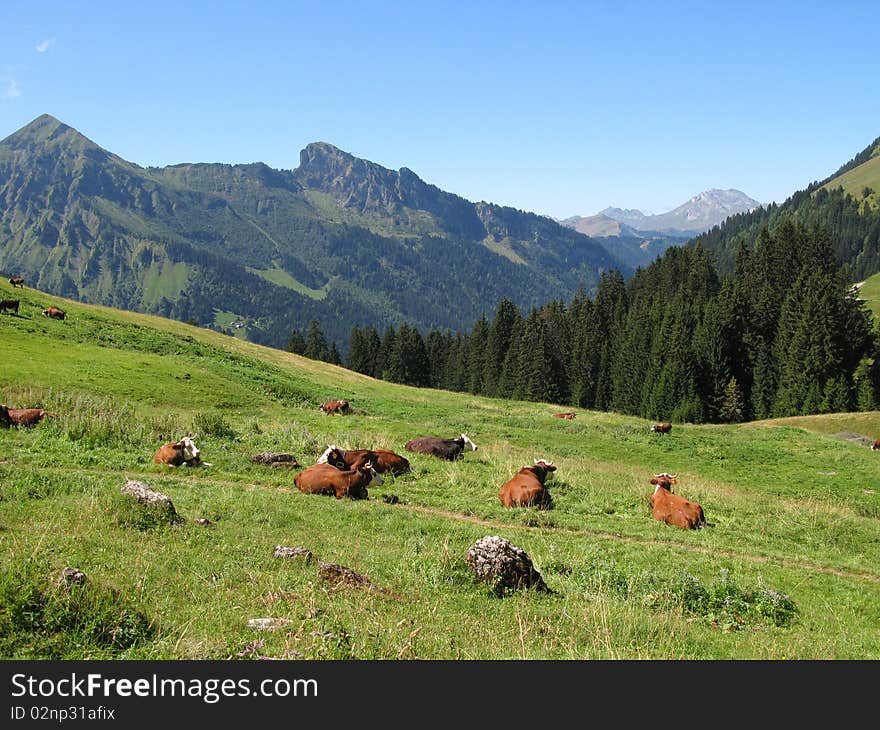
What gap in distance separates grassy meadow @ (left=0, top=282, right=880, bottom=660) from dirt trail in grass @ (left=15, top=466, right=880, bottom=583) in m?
0.09

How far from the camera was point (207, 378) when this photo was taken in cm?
3158

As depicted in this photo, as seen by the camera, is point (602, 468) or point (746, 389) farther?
point (746, 389)

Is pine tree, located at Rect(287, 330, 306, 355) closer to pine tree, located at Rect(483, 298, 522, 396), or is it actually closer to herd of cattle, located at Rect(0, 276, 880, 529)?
pine tree, located at Rect(483, 298, 522, 396)

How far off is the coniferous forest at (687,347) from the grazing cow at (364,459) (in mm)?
62856

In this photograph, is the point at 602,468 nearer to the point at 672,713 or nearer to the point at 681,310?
the point at 672,713

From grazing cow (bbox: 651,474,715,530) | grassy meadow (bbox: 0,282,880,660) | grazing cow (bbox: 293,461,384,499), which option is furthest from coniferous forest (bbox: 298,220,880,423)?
grazing cow (bbox: 293,461,384,499)

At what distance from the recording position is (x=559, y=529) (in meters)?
14.6

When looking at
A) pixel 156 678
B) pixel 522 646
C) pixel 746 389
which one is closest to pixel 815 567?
pixel 522 646

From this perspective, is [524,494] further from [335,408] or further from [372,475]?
[335,408]

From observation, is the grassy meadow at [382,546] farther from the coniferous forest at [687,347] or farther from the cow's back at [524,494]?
the coniferous forest at [687,347]

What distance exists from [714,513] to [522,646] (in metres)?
14.3

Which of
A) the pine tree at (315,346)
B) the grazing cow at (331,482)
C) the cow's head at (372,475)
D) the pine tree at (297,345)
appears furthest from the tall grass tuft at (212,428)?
the pine tree at (297,345)

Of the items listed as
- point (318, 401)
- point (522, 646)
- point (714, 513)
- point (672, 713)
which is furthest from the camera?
point (318, 401)

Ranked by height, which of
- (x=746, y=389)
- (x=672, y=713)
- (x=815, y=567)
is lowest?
(x=815, y=567)
